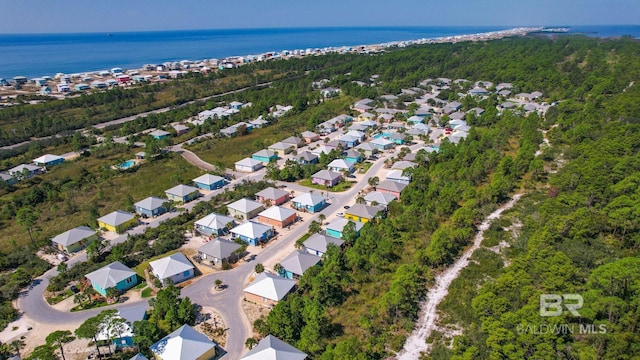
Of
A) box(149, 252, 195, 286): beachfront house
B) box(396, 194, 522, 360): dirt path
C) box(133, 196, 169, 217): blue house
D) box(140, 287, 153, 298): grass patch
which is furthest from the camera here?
box(133, 196, 169, 217): blue house

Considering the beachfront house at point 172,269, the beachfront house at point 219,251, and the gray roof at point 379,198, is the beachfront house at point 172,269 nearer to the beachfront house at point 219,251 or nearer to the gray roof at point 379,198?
the beachfront house at point 219,251

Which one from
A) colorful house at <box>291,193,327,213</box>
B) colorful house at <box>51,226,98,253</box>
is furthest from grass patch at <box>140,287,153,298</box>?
colorful house at <box>291,193,327,213</box>

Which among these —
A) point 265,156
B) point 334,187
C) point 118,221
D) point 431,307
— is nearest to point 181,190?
point 118,221

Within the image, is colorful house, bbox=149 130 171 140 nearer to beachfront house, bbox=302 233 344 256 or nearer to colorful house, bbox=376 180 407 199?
colorful house, bbox=376 180 407 199

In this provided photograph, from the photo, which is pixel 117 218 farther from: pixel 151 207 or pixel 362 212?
pixel 362 212

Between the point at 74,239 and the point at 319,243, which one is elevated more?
the point at 319,243

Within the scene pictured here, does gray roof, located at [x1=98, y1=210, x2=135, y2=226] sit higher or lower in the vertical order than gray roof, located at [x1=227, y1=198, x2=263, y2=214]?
lower

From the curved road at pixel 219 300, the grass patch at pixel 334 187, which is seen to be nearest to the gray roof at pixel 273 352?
the curved road at pixel 219 300
